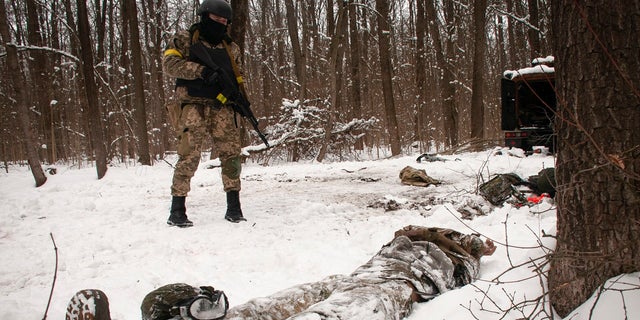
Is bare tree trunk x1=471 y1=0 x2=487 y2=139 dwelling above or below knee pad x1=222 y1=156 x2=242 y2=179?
above

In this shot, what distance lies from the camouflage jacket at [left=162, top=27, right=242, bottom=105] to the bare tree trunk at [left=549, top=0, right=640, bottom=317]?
270 cm

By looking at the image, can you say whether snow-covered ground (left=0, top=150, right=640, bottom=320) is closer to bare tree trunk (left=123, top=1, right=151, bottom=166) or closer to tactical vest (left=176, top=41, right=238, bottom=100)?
tactical vest (left=176, top=41, right=238, bottom=100)

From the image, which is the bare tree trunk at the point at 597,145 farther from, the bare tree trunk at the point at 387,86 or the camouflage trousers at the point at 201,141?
the bare tree trunk at the point at 387,86

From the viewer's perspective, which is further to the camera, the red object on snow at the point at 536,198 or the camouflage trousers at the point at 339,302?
the red object on snow at the point at 536,198

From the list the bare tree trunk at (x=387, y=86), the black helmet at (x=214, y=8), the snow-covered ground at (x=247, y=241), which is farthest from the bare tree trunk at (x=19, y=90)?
the bare tree trunk at (x=387, y=86)

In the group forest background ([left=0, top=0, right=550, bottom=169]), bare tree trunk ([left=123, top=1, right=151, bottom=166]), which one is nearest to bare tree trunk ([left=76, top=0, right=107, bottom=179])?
forest background ([left=0, top=0, right=550, bottom=169])

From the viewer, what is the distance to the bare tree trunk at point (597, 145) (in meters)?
1.30

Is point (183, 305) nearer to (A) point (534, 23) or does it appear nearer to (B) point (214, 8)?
(B) point (214, 8)

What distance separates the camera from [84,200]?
4.48 m

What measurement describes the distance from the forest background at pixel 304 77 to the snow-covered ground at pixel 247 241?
261 cm

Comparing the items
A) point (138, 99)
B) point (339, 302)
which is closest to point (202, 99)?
point (339, 302)

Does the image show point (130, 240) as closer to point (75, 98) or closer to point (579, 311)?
point (579, 311)

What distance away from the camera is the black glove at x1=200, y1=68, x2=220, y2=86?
3283 millimetres

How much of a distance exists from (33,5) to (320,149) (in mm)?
6814
